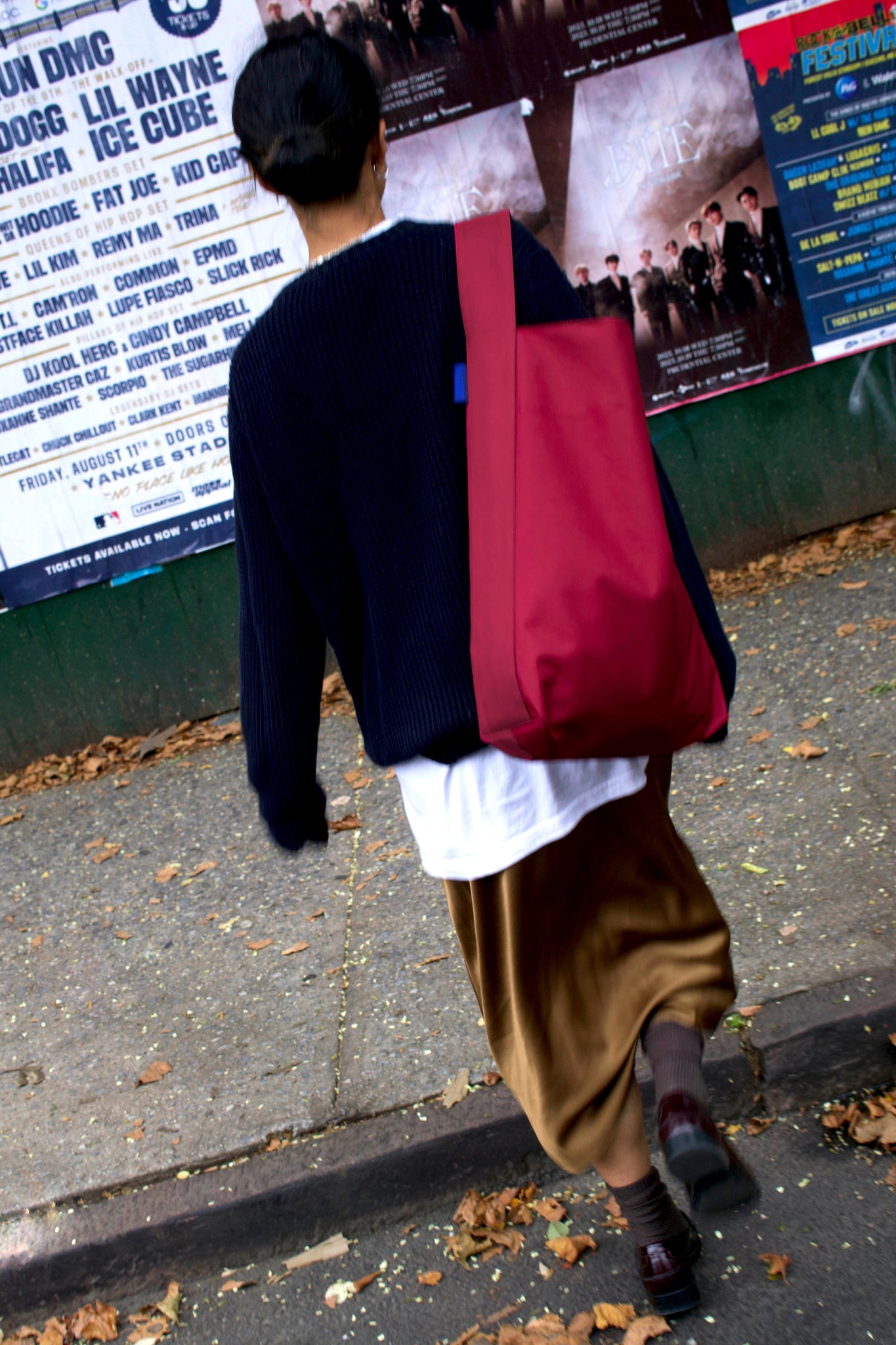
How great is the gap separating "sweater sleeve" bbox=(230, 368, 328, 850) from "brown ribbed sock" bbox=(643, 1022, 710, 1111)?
0.71m

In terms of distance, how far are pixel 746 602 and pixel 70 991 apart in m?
3.40

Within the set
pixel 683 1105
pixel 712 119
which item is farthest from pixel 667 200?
pixel 683 1105

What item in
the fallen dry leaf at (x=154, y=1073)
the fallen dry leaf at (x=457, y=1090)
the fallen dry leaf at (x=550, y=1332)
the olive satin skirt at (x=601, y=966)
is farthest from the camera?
the fallen dry leaf at (x=154, y=1073)

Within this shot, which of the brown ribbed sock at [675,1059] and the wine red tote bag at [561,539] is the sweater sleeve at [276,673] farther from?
the brown ribbed sock at [675,1059]

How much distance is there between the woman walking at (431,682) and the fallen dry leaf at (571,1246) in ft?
0.95

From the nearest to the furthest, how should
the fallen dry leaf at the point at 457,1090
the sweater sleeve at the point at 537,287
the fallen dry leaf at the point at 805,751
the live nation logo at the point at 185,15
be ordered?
the sweater sleeve at the point at 537,287 < the fallen dry leaf at the point at 457,1090 < the fallen dry leaf at the point at 805,751 < the live nation logo at the point at 185,15

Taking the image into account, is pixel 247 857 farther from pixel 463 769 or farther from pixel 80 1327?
pixel 463 769

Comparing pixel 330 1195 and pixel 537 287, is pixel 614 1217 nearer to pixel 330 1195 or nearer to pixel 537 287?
pixel 330 1195

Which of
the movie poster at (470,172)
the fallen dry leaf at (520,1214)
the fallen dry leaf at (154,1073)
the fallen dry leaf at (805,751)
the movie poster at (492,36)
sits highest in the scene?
the movie poster at (492,36)

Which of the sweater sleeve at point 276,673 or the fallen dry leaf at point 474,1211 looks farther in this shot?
the fallen dry leaf at point 474,1211

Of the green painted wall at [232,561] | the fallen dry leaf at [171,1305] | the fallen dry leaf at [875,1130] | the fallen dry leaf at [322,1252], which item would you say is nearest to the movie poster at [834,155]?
the green painted wall at [232,561]

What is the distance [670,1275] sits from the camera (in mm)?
2318

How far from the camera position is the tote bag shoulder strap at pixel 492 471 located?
1.75 meters

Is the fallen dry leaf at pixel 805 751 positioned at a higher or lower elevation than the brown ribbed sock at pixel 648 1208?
lower
